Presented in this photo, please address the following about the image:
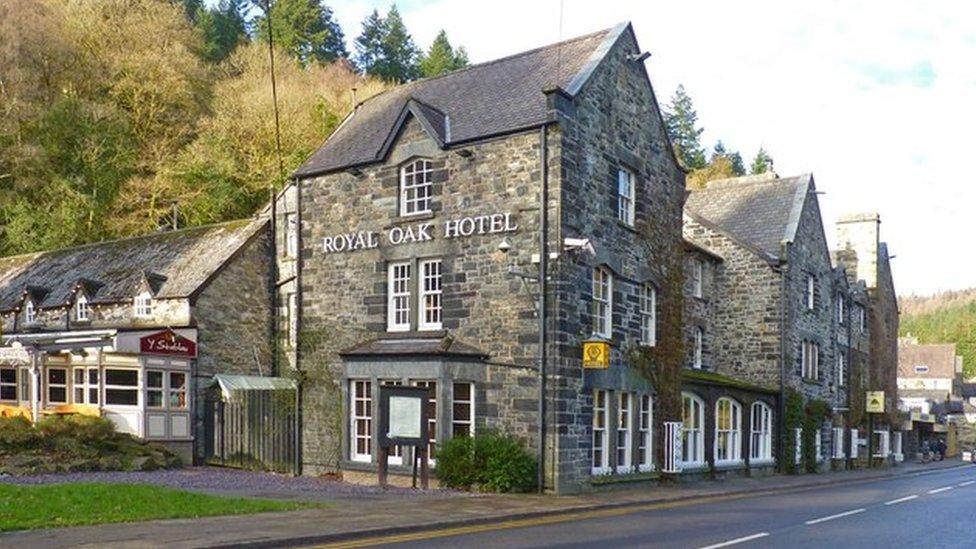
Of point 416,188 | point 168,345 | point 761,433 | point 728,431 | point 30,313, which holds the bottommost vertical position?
point 761,433

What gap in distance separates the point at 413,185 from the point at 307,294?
16.1ft

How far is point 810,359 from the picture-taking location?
128 feet

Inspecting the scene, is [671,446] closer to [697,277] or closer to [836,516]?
[836,516]

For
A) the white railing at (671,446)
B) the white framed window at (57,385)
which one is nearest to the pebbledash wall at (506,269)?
the white railing at (671,446)

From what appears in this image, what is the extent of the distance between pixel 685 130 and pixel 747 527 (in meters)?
76.2

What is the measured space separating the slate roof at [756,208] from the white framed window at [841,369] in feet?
27.7

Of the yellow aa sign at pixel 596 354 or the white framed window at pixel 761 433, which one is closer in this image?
the yellow aa sign at pixel 596 354

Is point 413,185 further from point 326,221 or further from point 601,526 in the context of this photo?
point 601,526

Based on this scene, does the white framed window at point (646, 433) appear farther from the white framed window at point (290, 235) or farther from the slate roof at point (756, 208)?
the slate roof at point (756, 208)

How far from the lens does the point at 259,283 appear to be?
96.4 feet

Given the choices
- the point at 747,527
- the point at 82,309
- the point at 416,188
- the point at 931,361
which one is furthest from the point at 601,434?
the point at 931,361

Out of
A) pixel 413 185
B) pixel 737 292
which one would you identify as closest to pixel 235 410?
pixel 413 185

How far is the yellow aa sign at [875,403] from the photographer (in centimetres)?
4488

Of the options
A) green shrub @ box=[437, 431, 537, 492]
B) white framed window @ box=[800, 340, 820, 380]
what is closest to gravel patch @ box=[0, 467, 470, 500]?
green shrub @ box=[437, 431, 537, 492]
